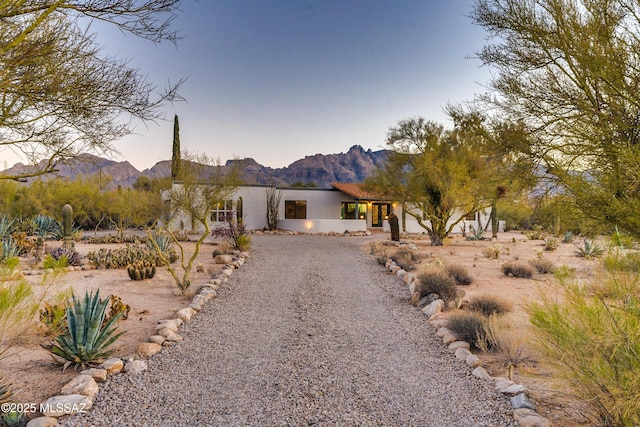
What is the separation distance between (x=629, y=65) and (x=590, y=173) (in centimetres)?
107

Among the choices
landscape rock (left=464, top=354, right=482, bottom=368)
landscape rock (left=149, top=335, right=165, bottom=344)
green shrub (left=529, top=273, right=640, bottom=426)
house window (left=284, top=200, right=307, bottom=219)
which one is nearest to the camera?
green shrub (left=529, top=273, right=640, bottom=426)

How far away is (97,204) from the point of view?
22.7 m

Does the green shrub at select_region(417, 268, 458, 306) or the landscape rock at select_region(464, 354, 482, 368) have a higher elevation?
the green shrub at select_region(417, 268, 458, 306)

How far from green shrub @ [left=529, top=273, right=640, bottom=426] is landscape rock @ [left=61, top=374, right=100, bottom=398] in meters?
3.91

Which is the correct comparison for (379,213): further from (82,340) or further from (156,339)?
(82,340)

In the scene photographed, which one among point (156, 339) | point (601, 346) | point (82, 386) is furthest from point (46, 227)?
point (601, 346)

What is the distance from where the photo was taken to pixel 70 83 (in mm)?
4055

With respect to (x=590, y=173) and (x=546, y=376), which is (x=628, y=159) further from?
(x=546, y=376)

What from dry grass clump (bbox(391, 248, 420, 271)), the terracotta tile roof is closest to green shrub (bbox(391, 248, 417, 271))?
dry grass clump (bbox(391, 248, 420, 271))

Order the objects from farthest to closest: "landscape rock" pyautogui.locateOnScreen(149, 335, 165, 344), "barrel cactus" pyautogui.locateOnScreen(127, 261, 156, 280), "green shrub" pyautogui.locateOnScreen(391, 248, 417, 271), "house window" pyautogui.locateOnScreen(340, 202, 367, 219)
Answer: "house window" pyautogui.locateOnScreen(340, 202, 367, 219) → "green shrub" pyautogui.locateOnScreen(391, 248, 417, 271) → "barrel cactus" pyautogui.locateOnScreen(127, 261, 156, 280) → "landscape rock" pyautogui.locateOnScreen(149, 335, 165, 344)

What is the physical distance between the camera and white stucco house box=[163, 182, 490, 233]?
24.6 m

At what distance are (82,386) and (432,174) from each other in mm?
15173

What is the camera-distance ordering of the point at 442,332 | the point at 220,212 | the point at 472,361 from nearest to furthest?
the point at 472,361 → the point at 442,332 → the point at 220,212

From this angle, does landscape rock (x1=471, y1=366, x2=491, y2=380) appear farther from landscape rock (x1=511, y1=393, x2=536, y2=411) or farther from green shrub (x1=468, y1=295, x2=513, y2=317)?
green shrub (x1=468, y1=295, x2=513, y2=317)
